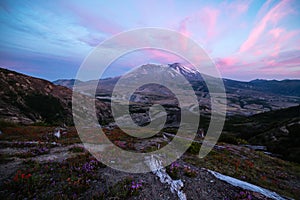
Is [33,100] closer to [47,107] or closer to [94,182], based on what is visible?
[47,107]

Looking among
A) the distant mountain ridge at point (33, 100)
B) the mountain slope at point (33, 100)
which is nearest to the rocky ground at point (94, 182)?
the distant mountain ridge at point (33, 100)

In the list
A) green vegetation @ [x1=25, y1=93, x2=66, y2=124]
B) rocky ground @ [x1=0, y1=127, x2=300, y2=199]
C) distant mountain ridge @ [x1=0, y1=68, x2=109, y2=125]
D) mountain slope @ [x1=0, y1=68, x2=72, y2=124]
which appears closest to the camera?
rocky ground @ [x1=0, y1=127, x2=300, y2=199]

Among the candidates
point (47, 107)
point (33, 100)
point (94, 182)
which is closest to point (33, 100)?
point (33, 100)

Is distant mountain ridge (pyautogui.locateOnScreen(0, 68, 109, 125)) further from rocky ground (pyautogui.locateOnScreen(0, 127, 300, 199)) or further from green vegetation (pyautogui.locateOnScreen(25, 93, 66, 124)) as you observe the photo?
rocky ground (pyautogui.locateOnScreen(0, 127, 300, 199))

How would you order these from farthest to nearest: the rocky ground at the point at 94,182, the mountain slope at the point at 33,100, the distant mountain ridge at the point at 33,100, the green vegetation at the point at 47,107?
the green vegetation at the point at 47,107 < the mountain slope at the point at 33,100 < the distant mountain ridge at the point at 33,100 < the rocky ground at the point at 94,182

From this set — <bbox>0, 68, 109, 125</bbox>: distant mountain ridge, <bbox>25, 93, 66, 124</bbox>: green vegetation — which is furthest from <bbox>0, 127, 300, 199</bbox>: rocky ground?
<bbox>25, 93, 66, 124</bbox>: green vegetation

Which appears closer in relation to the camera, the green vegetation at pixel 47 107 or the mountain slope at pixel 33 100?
the mountain slope at pixel 33 100

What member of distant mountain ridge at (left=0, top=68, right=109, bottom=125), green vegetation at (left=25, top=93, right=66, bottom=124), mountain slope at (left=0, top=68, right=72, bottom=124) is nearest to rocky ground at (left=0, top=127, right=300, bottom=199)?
distant mountain ridge at (left=0, top=68, right=109, bottom=125)

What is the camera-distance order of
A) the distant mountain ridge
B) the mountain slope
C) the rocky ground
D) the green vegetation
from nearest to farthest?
1. the rocky ground
2. the distant mountain ridge
3. the mountain slope
4. the green vegetation

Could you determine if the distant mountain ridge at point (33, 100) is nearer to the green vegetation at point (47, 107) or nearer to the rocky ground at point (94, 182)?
the green vegetation at point (47, 107)

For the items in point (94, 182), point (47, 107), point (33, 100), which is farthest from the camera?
point (47, 107)

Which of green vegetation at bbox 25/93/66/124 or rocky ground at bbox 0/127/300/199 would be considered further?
green vegetation at bbox 25/93/66/124

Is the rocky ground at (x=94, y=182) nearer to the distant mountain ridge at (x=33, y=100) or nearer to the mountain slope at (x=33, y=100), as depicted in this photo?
the distant mountain ridge at (x=33, y=100)

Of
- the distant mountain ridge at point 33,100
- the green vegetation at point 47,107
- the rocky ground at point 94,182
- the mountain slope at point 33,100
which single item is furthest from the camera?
the green vegetation at point 47,107
